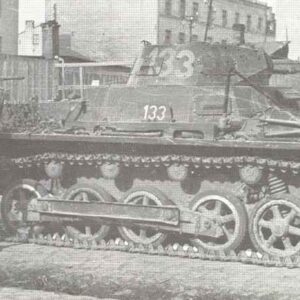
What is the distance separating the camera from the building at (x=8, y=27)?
137 feet

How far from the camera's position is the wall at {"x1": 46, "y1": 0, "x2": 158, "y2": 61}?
5156 cm

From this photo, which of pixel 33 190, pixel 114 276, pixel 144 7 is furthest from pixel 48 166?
pixel 144 7

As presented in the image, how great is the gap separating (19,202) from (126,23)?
43.0 metres

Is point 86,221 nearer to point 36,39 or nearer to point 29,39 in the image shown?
point 36,39

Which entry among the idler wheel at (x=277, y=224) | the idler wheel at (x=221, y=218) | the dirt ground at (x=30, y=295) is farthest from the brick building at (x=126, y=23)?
the dirt ground at (x=30, y=295)

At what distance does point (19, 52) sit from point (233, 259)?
122 ft

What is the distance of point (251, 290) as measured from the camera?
313 inches

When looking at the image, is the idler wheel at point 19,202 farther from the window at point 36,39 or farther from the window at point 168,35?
the window at point 168,35

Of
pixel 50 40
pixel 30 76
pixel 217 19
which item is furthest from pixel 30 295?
pixel 217 19

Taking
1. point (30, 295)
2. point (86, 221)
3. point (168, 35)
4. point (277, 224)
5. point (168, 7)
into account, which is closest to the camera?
point (30, 295)

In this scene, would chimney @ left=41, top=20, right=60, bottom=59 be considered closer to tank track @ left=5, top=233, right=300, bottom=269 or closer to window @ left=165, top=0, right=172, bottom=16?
tank track @ left=5, top=233, right=300, bottom=269

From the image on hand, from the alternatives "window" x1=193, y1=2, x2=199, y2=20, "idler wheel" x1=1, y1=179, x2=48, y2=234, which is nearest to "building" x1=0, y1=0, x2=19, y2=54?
"window" x1=193, y1=2, x2=199, y2=20

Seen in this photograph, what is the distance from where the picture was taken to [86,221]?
10258 millimetres

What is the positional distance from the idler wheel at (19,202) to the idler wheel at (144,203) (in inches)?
53.7
